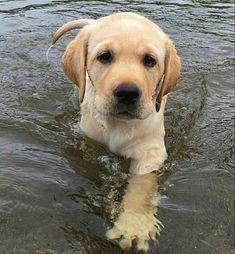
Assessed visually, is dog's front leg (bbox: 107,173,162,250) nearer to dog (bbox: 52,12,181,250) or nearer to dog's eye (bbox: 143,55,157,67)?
dog (bbox: 52,12,181,250)

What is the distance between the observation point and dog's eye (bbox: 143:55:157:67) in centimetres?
412

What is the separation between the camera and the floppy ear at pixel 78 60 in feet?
14.3

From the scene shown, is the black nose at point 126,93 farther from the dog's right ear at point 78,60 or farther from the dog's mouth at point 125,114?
the dog's right ear at point 78,60

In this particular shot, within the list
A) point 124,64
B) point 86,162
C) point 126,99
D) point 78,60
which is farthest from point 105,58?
point 86,162

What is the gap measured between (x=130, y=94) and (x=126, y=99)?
7 cm

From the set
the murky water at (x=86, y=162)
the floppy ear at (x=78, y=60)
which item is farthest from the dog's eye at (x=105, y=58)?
the murky water at (x=86, y=162)

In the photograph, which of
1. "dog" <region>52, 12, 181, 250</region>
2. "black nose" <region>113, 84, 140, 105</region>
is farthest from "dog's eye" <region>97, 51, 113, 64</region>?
"black nose" <region>113, 84, 140, 105</region>

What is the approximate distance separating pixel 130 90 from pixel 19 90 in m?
2.49

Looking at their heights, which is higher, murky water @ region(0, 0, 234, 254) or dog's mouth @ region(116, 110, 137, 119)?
dog's mouth @ region(116, 110, 137, 119)

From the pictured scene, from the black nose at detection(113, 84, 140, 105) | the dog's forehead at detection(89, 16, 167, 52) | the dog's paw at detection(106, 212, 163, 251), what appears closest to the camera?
the dog's paw at detection(106, 212, 163, 251)

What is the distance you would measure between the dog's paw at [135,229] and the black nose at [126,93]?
2.80ft

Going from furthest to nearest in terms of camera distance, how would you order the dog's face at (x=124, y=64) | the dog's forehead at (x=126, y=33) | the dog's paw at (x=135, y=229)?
the dog's forehead at (x=126, y=33) < the dog's face at (x=124, y=64) < the dog's paw at (x=135, y=229)

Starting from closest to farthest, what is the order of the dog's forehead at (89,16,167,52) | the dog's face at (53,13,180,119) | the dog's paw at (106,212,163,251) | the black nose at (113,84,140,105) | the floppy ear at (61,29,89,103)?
the dog's paw at (106,212,163,251) < the black nose at (113,84,140,105) < the dog's face at (53,13,180,119) < the dog's forehead at (89,16,167,52) < the floppy ear at (61,29,89,103)

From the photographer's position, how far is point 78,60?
4.38m
